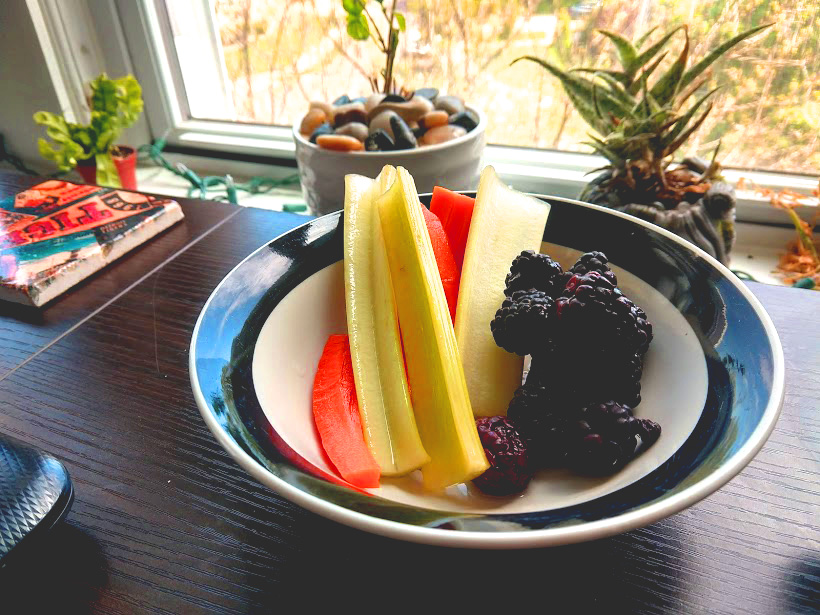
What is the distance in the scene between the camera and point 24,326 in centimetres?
66

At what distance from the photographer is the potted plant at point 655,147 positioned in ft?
2.26

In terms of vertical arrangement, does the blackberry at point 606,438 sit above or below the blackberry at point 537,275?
below

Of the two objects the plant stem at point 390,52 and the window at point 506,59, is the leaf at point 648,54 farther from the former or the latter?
the plant stem at point 390,52

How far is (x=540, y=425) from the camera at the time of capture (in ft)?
1.32

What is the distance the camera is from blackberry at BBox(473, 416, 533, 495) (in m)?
0.39

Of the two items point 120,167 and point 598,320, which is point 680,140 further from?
point 120,167

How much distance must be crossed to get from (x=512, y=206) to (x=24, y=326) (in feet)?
1.85

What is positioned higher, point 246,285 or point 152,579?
point 246,285

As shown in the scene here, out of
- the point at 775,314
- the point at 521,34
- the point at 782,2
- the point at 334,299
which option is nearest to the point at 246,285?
the point at 334,299

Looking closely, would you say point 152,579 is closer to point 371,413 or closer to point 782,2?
point 371,413

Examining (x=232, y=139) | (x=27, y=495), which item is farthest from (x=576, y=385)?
(x=232, y=139)

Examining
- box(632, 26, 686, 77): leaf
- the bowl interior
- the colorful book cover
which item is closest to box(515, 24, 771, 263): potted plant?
box(632, 26, 686, 77): leaf

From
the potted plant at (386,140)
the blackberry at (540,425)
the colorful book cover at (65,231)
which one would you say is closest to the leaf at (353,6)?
the potted plant at (386,140)

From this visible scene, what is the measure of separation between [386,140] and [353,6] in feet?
0.99
